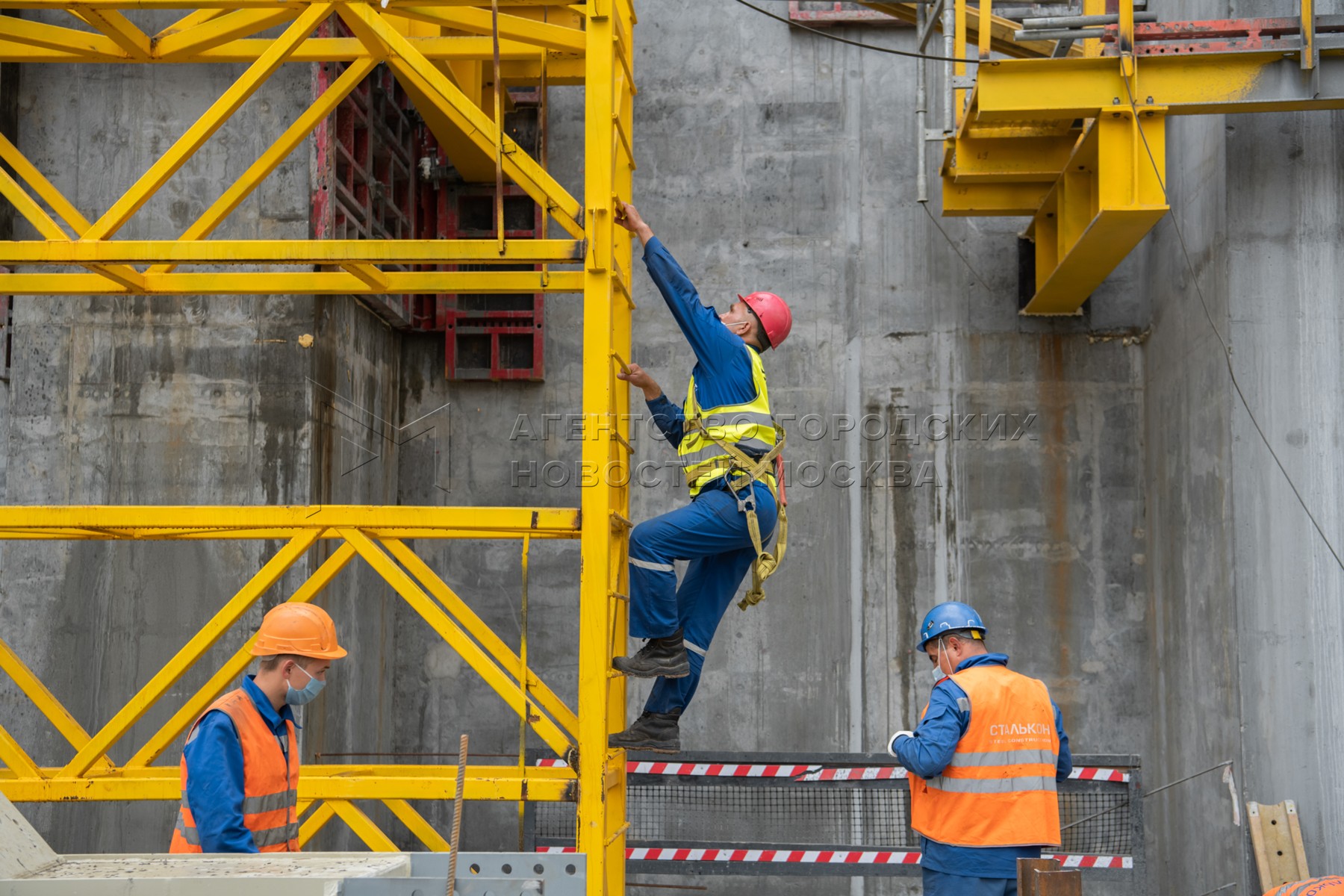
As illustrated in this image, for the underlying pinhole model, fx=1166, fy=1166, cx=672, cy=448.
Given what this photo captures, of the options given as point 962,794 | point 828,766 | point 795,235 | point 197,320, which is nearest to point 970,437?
point 795,235

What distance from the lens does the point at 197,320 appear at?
26.3 feet

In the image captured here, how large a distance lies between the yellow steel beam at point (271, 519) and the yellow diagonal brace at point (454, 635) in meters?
0.10

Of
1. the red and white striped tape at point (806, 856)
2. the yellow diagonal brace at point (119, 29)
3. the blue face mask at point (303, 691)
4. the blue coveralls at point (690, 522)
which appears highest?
the yellow diagonal brace at point (119, 29)

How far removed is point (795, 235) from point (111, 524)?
19.7ft

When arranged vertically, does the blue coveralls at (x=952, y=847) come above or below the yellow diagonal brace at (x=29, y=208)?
below

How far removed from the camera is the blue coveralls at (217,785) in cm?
381

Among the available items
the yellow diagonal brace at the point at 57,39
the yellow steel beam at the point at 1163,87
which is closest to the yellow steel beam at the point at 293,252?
the yellow diagonal brace at the point at 57,39

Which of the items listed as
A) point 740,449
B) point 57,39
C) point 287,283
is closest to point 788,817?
point 740,449

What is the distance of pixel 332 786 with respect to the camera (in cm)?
530

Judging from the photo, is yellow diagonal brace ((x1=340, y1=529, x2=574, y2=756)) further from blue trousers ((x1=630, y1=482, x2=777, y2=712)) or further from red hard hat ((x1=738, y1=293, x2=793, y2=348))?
red hard hat ((x1=738, y1=293, x2=793, y2=348))

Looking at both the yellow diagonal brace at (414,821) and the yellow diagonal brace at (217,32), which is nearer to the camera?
the yellow diagonal brace at (217,32)

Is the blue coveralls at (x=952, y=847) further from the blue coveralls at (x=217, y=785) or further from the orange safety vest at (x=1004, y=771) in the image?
the blue coveralls at (x=217, y=785)

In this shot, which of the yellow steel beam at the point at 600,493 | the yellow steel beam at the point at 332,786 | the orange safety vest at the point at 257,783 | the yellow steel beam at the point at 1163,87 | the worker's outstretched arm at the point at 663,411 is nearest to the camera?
the orange safety vest at the point at 257,783

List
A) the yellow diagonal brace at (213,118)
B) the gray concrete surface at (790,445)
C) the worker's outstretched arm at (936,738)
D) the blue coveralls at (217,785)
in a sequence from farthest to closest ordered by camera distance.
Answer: the gray concrete surface at (790,445)
the yellow diagonal brace at (213,118)
the worker's outstretched arm at (936,738)
the blue coveralls at (217,785)
